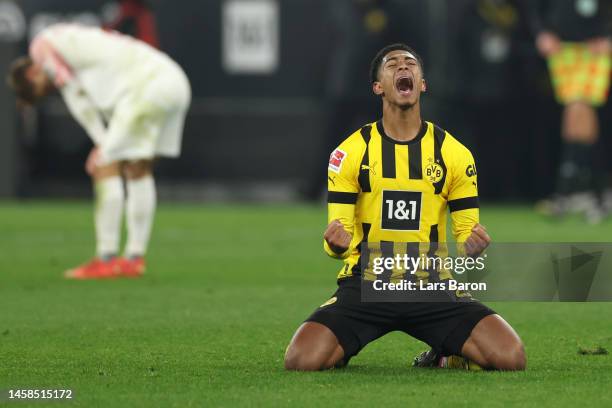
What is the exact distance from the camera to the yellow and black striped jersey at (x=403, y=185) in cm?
621

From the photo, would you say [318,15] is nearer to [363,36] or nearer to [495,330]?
[363,36]

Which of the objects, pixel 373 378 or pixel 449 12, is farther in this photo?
pixel 449 12

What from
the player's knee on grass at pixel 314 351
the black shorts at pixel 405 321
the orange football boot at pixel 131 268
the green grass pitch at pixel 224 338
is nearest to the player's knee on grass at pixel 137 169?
the orange football boot at pixel 131 268

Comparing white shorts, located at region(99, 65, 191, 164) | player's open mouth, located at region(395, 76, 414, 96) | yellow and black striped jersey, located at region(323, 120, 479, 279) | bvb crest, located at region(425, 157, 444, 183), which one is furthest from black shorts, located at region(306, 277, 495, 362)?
white shorts, located at region(99, 65, 191, 164)

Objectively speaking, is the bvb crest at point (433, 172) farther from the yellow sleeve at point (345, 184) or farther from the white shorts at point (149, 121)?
the white shorts at point (149, 121)

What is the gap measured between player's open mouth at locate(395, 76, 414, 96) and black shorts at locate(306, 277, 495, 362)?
87 cm

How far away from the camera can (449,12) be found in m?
18.3

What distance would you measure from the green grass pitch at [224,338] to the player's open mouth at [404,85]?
1143 millimetres

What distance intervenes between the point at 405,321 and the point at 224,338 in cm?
132

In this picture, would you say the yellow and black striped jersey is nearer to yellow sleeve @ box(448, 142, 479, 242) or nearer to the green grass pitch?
yellow sleeve @ box(448, 142, 479, 242)

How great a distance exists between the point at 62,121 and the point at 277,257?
7172 millimetres

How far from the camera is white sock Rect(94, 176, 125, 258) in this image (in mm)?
10438

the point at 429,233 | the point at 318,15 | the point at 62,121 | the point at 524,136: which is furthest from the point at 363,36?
the point at 429,233

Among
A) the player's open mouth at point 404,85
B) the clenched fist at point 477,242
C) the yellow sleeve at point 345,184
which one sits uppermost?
the player's open mouth at point 404,85
